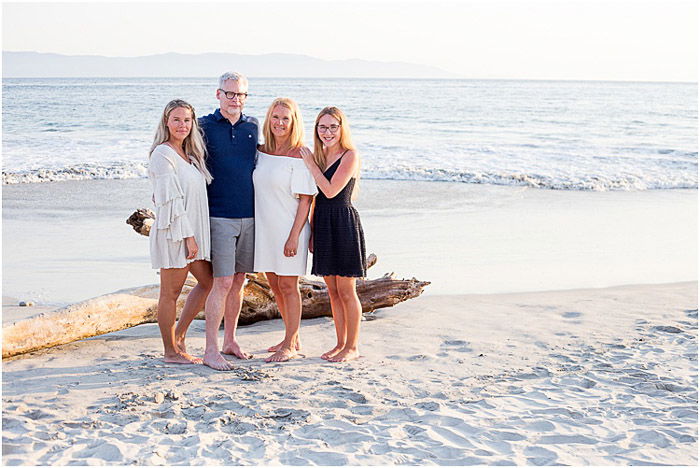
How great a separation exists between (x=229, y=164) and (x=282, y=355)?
137 centimetres

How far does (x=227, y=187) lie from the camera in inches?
186

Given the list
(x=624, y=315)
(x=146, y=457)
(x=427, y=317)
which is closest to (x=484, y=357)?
(x=427, y=317)

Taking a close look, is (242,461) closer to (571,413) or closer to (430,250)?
(571,413)

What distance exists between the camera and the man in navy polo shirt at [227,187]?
15.5 feet

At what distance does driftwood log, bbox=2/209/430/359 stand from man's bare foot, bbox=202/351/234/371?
2.27ft

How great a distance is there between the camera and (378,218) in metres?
10.2

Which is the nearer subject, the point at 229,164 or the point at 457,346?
the point at 229,164

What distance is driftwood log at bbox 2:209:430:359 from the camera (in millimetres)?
4871

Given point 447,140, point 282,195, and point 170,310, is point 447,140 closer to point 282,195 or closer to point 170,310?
point 282,195

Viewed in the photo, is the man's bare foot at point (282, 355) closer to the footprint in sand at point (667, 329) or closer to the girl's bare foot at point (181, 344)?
the girl's bare foot at point (181, 344)

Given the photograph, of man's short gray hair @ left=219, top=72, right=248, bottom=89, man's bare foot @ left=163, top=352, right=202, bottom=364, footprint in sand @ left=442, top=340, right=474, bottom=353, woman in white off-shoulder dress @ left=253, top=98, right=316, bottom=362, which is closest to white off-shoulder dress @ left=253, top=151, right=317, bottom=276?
woman in white off-shoulder dress @ left=253, top=98, right=316, bottom=362

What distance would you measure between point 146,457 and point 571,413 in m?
2.30

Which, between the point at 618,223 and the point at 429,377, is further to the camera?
the point at 618,223

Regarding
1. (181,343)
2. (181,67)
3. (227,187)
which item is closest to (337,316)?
(181,343)
